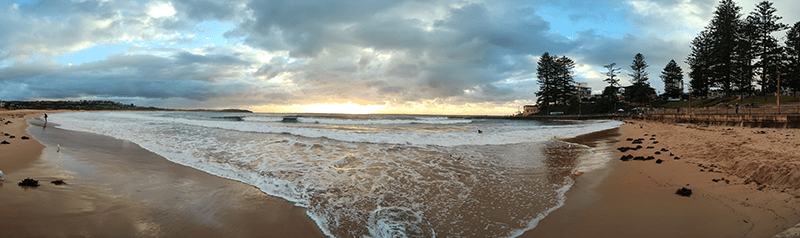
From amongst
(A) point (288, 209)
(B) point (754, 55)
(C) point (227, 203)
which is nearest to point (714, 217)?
(A) point (288, 209)

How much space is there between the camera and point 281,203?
4.73 m

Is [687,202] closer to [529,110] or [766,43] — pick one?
[766,43]

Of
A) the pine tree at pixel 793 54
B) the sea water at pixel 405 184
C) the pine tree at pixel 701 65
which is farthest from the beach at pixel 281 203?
the pine tree at pixel 701 65

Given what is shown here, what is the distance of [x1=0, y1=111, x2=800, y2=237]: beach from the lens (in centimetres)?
351

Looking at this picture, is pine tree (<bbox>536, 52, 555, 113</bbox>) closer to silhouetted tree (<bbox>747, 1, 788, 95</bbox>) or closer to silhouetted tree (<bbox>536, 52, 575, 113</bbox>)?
silhouetted tree (<bbox>536, 52, 575, 113</bbox>)

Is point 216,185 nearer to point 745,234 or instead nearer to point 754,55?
point 745,234

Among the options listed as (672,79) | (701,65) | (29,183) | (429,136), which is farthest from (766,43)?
(29,183)

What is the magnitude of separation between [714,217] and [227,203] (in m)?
6.89

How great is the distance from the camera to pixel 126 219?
3729 millimetres

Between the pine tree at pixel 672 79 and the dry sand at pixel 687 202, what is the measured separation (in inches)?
3174

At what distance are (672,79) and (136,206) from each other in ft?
304

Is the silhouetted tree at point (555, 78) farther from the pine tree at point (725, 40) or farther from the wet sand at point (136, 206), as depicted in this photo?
the wet sand at point (136, 206)

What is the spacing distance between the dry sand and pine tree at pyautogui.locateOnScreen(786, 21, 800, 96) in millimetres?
48509

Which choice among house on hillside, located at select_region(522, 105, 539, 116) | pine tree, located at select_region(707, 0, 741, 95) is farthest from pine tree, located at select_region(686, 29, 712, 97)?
house on hillside, located at select_region(522, 105, 539, 116)
